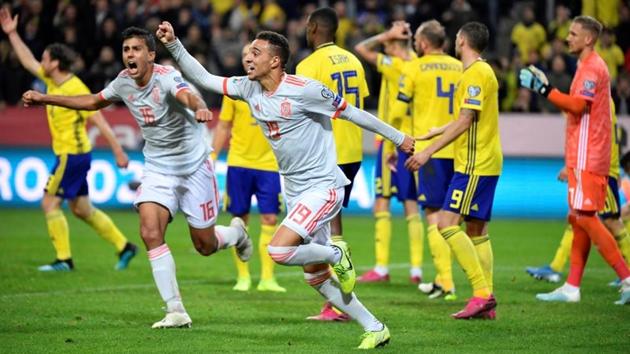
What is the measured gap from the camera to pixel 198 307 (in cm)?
1103

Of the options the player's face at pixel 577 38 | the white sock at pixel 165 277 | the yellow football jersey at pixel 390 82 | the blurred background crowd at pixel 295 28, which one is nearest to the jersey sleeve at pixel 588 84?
the player's face at pixel 577 38

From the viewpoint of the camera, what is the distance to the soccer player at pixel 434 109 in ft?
39.1

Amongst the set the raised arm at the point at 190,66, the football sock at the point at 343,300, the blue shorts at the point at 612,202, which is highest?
the raised arm at the point at 190,66

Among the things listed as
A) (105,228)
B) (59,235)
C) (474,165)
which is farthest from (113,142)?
(474,165)

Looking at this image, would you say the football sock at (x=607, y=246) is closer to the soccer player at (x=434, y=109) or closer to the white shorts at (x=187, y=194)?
the soccer player at (x=434, y=109)

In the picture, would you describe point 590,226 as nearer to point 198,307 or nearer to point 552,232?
point 198,307

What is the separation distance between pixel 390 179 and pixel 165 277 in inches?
176

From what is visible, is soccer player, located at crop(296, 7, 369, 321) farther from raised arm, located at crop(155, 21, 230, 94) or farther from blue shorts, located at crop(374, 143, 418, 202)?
blue shorts, located at crop(374, 143, 418, 202)

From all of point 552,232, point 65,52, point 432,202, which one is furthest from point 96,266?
point 552,232

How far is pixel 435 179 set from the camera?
11.9 meters

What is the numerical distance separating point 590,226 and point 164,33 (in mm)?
4726

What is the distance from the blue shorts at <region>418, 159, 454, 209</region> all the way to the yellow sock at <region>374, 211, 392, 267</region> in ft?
4.95

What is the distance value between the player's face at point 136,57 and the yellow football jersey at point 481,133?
2.84m

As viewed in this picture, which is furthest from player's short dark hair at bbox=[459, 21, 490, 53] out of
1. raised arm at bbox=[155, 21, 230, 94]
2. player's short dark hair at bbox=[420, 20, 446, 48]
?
raised arm at bbox=[155, 21, 230, 94]
